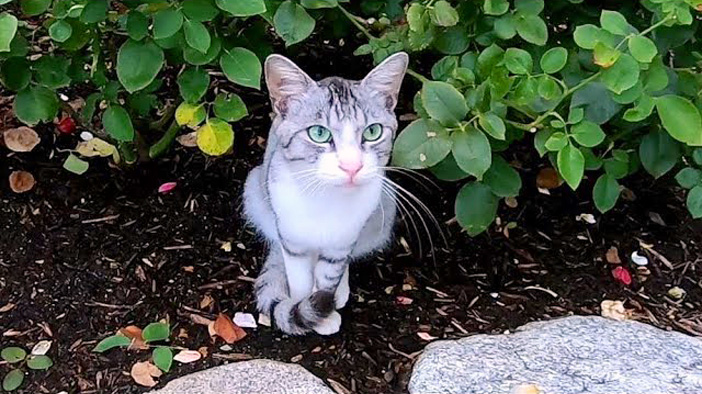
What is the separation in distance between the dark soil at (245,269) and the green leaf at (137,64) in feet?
2.35

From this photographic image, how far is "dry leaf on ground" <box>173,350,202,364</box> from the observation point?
2.33 metres

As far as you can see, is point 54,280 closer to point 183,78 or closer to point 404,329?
point 183,78

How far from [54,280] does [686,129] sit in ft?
5.26

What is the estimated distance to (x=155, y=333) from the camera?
2.36 m

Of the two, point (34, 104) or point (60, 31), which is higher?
point (60, 31)

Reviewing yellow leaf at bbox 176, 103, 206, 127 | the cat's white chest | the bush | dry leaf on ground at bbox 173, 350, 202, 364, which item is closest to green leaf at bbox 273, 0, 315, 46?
the bush

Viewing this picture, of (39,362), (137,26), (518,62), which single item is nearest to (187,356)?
(39,362)

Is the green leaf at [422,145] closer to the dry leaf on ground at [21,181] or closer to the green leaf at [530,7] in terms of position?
the green leaf at [530,7]

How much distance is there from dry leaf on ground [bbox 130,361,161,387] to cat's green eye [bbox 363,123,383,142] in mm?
748

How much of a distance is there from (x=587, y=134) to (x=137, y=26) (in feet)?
3.18

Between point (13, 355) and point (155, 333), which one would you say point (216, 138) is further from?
point (13, 355)

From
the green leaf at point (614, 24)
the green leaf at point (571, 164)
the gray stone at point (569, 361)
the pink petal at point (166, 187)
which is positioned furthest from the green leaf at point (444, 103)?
the pink petal at point (166, 187)

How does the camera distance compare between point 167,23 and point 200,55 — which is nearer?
point 167,23

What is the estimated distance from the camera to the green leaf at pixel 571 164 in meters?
1.96
